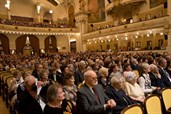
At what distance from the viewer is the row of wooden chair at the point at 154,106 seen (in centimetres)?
264

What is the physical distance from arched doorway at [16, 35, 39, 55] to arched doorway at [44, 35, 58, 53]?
1810 mm

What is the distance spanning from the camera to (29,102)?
2844 mm

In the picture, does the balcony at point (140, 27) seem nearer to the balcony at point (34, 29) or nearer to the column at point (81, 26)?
the column at point (81, 26)

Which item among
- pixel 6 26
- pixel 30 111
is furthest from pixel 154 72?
pixel 6 26

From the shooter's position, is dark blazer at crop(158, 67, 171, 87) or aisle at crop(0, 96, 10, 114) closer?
dark blazer at crop(158, 67, 171, 87)

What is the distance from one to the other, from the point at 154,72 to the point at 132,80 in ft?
3.95

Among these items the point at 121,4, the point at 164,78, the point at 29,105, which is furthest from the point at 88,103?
the point at 121,4

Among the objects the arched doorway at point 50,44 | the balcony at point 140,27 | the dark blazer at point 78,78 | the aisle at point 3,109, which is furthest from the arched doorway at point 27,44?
the dark blazer at point 78,78

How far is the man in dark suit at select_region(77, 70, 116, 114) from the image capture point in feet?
9.52

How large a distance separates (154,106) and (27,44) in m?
27.7

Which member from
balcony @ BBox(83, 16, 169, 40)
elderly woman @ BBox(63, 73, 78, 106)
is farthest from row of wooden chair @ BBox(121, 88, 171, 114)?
balcony @ BBox(83, 16, 169, 40)

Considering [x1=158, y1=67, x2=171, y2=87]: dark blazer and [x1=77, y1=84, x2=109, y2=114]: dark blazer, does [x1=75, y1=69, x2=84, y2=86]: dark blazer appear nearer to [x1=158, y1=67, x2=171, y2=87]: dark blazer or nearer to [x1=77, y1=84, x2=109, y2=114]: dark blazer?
[x1=158, y1=67, x2=171, y2=87]: dark blazer

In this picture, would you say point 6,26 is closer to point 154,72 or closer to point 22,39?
point 22,39

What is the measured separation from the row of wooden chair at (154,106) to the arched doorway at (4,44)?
25.3 meters
